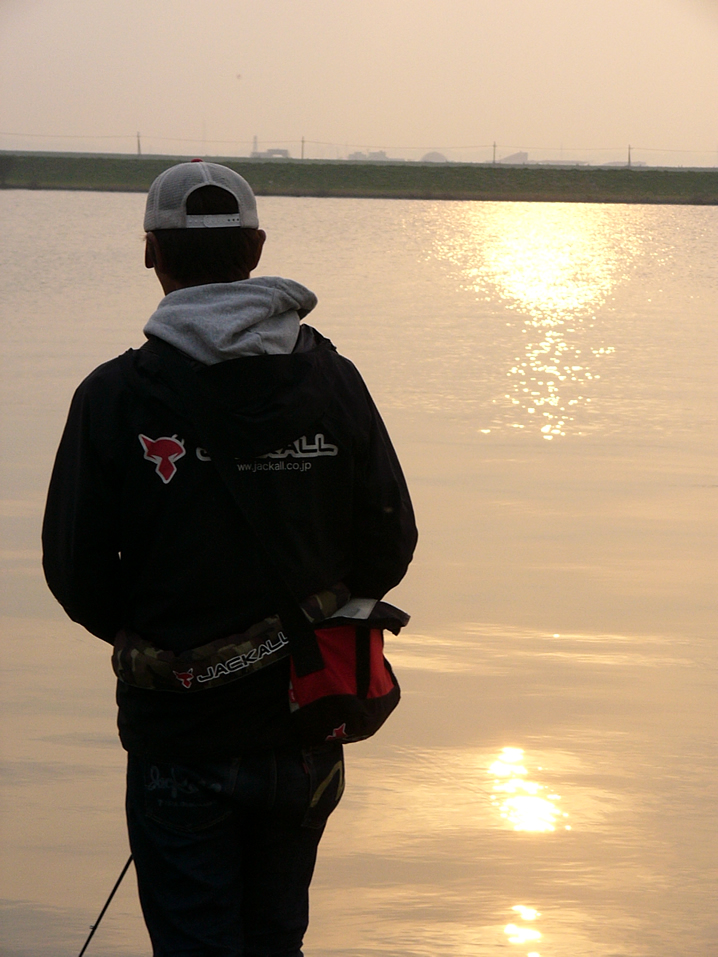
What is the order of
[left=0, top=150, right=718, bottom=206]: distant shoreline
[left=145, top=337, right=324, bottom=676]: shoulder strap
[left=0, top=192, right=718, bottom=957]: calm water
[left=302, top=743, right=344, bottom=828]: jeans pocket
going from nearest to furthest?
[left=145, top=337, right=324, bottom=676]: shoulder strap, [left=302, top=743, right=344, bottom=828]: jeans pocket, [left=0, top=192, right=718, bottom=957]: calm water, [left=0, top=150, right=718, bottom=206]: distant shoreline

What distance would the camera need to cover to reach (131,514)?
1.92 meters

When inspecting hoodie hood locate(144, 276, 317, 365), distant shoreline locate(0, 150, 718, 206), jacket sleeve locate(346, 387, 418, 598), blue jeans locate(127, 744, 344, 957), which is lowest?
distant shoreline locate(0, 150, 718, 206)

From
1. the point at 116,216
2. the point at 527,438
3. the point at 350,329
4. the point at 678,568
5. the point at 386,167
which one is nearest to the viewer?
the point at 678,568

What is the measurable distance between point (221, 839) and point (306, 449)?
1.89ft

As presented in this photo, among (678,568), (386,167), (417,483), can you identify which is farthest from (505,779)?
(386,167)

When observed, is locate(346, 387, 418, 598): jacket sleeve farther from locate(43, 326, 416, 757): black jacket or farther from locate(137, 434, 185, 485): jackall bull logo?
locate(137, 434, 185, 485): jackall bull logo

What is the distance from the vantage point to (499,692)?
14.1 feet

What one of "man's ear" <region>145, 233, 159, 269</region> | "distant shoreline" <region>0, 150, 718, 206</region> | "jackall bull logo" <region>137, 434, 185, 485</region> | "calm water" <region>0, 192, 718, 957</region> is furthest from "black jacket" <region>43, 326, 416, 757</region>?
"distant shoreline" <region>0, 150, 718, 206</region>

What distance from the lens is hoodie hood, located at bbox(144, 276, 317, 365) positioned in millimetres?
1918

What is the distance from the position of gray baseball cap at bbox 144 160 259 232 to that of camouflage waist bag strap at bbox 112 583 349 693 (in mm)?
582

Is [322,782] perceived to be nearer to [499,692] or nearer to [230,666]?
[230,666]

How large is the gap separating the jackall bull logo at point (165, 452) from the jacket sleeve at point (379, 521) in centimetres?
31

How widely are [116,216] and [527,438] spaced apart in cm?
2903

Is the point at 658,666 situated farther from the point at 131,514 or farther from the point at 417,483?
the point at 131,514
